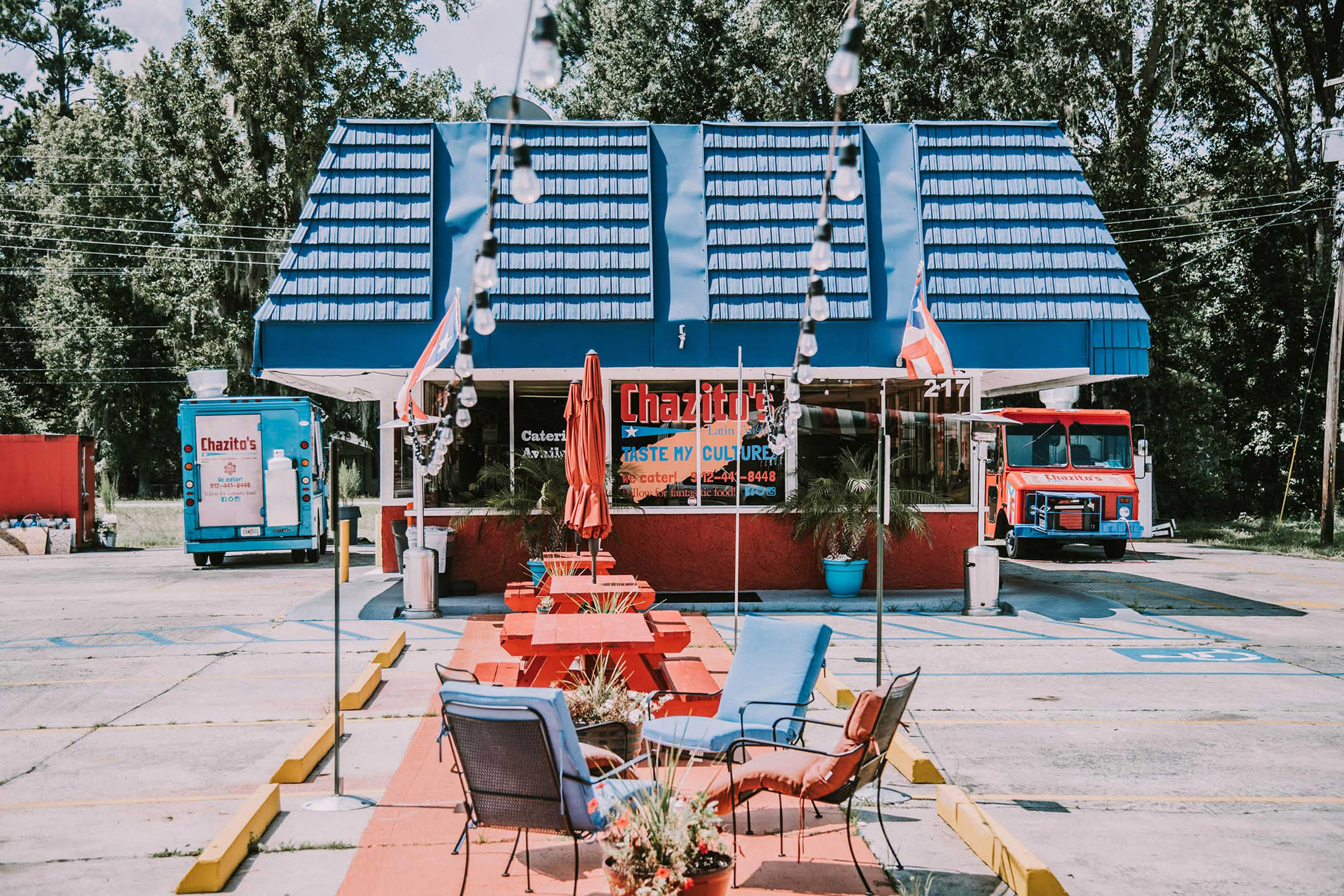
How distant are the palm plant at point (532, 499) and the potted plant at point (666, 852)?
10.6 metres

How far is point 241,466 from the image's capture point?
72.6 ft

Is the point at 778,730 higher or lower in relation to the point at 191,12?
lower

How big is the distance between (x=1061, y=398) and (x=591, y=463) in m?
15.3

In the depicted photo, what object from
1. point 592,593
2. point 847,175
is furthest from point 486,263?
point 592,593

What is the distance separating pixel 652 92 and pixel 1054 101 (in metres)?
11.9

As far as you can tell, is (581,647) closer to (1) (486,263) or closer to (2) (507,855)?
(2) (507,855)

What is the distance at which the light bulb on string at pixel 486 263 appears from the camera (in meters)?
6.01

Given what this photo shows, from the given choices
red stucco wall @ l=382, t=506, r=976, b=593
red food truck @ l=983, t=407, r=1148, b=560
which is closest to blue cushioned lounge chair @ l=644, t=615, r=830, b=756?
red stucco wall @ l=382, t=506, r=976, b=593

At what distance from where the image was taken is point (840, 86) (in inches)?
183

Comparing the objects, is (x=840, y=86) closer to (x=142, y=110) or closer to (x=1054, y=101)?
(x=1054, y=101)

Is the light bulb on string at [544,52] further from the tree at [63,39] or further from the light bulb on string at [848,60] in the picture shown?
the tree at [63,39]

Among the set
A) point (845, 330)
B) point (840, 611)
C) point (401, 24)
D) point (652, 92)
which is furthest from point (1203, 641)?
point (401, 24)

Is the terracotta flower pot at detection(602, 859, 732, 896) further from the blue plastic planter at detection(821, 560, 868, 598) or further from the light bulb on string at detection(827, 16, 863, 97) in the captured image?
the blue plastic planter at detection(821, 560, 868, 598)

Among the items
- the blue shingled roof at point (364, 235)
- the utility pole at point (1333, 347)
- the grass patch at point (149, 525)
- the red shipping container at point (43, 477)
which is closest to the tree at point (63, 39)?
the grass patch at point (149, 525)
